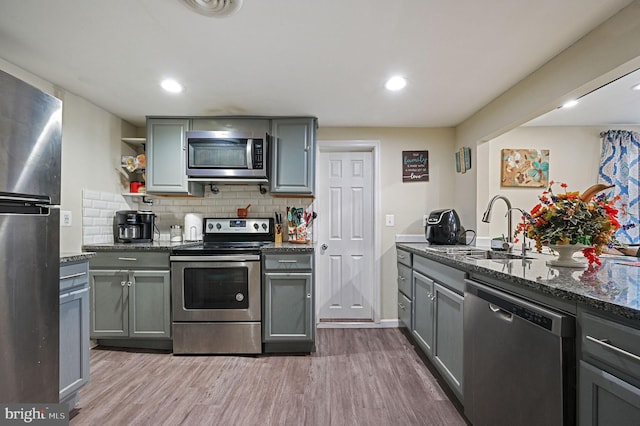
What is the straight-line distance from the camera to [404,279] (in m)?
2.82

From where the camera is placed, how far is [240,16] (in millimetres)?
1467

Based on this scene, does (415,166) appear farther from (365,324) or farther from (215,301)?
(215,301)

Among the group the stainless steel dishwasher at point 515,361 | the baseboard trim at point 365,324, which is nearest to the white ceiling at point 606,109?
the stainless steel dishwasher at point 515,361

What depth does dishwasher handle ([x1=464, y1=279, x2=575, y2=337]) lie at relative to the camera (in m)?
0.99

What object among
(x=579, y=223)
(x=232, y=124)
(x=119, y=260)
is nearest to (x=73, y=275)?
(x=119, y=260)

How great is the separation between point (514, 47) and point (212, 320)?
2.87 meters

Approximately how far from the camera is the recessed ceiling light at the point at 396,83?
2.11 meters

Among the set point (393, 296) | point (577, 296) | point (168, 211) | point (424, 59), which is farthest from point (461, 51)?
point (168, 211)

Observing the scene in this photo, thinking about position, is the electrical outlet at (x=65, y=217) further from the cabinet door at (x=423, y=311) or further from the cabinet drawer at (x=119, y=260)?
the cabinet door at (x=423, y=311)

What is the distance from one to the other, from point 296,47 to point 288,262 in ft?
5.28

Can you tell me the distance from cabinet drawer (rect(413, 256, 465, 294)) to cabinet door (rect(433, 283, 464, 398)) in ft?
0.15

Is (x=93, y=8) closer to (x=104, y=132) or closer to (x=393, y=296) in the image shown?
(x=104, y=132)

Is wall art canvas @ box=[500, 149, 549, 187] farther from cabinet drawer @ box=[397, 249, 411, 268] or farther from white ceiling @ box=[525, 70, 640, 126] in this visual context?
cabinet drawer @ box=[397, 249, 411, 268]

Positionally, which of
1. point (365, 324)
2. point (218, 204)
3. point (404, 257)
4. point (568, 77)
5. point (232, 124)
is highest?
point (232, 124)
